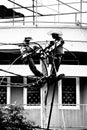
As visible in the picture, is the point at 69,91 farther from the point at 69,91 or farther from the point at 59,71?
the point at 59,71

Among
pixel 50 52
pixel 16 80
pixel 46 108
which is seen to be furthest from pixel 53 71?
pixel 16 80

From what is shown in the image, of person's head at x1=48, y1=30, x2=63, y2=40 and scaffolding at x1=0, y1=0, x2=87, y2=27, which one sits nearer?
person's head at x1=48, y1=30, x2=63, y2=40

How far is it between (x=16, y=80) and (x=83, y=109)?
462 centimetres

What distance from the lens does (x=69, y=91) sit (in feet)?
84.5

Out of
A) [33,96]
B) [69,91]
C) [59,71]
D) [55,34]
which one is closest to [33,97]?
[33,96]

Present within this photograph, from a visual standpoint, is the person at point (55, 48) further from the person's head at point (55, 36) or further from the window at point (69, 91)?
the window at point (69, 91)

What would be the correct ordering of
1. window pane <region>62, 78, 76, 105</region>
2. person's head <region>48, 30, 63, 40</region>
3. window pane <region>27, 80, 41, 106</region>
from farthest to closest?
window pane <region>27, 80, 41, 106</region> → window pane <region>62, 78, 76, 105</region> → person's head <region>48, 30, 63, 40</region>

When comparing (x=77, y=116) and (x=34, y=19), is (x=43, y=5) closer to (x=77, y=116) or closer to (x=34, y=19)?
(x=34, y=19)

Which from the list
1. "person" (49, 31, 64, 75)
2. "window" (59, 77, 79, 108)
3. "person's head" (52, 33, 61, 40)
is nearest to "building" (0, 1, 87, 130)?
"window" (59, 77, 79, 108)

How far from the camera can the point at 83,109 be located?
77.5 feet

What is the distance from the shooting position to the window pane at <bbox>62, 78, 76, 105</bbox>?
25594mm

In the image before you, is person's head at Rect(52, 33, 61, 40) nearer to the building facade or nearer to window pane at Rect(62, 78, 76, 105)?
the building facade

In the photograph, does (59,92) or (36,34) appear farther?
(59,92)

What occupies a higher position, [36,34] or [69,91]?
[36,34]
